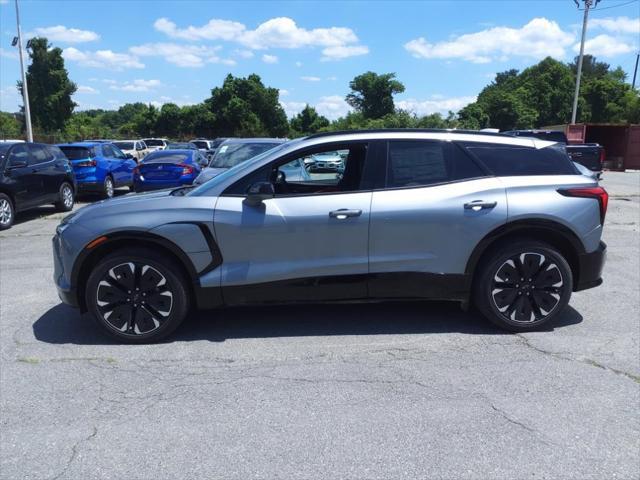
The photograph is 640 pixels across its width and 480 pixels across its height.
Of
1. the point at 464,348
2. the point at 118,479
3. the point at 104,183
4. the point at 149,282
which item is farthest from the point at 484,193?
the point at 104,183

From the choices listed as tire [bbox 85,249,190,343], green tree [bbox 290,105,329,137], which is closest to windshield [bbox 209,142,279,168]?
tire [bbox 85,249,190,343]

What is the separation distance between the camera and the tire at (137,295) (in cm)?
434

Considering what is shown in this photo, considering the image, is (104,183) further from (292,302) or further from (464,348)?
(464,348)

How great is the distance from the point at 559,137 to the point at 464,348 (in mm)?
18125

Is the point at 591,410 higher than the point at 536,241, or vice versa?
the point at 536,241

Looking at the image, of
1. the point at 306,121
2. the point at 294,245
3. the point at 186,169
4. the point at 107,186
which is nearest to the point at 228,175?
the point at 294,245

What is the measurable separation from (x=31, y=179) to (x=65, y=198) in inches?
54.6

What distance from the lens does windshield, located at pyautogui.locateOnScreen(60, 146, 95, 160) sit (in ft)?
47.4

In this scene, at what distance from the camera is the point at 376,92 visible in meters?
64.7

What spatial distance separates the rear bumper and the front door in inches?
77.0

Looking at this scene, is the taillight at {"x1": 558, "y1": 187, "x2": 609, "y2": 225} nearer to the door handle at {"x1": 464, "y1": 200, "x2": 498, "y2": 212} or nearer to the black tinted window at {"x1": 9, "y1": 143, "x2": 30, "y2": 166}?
the door handle at {"x1": 464, "y1": 200, "x2": 498, "y2": 212}

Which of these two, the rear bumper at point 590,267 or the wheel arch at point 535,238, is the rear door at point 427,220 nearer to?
the wheel arch at point 535,238

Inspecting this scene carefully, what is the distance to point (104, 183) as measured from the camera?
14.6m

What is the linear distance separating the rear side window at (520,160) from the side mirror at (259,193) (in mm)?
1801
